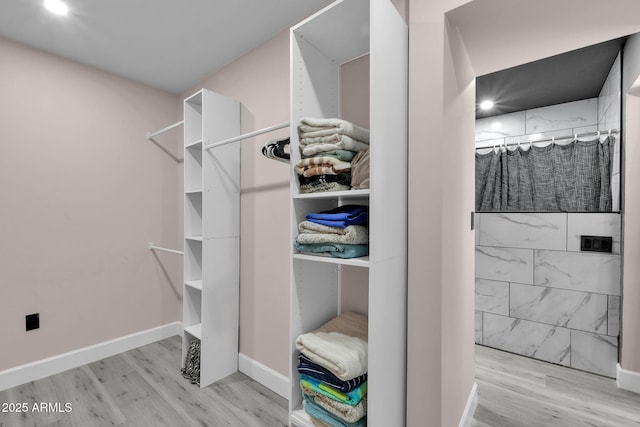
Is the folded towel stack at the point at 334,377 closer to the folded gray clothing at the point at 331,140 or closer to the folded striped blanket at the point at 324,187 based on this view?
the folded striped blanket at the point at 324,187

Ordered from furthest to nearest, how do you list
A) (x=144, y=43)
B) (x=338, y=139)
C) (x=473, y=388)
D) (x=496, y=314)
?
1. (x=496, y=314)
2. (x=144, y=43)
3. (x=473, y=388)
4. (x=338, y=139)

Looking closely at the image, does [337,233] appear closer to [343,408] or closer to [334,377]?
[334,377]

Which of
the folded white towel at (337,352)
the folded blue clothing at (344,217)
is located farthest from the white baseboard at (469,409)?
the folded blue clothing at (344,217)

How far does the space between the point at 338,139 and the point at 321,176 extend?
0.16 metres

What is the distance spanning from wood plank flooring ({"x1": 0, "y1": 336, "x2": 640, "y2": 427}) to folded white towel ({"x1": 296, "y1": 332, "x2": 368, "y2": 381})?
0.79 metres

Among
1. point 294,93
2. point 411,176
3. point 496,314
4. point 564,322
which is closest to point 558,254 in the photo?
point 564,322

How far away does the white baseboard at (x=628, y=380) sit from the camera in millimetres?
2059

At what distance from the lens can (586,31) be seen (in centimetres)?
128

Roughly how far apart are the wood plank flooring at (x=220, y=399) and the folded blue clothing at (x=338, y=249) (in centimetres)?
114

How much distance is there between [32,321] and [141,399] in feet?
3.41

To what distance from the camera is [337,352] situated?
3.86ft

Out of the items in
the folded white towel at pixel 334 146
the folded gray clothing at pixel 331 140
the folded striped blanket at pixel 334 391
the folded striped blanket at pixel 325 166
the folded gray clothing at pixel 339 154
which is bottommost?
the folded striped blanket at pixel 334 391

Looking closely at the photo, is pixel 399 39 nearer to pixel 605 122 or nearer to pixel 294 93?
pixel 294 93

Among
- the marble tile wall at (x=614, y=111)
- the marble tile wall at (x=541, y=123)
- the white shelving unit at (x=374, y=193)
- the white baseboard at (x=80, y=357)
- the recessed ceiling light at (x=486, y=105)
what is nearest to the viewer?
the white shelving unit at (x=374, y=193)
